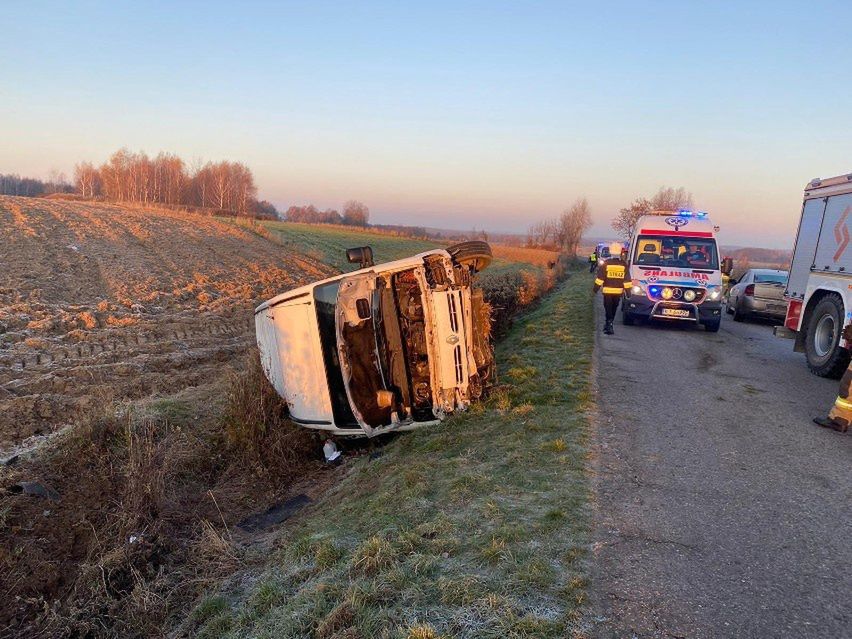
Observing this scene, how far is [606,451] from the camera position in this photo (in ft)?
17.6

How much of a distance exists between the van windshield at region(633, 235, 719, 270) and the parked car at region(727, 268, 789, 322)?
9.98 ft

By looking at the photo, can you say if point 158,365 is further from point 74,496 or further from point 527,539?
point 527,539

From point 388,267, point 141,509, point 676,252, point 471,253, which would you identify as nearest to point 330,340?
point 388,267

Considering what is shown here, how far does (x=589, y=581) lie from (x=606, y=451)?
7.53 feet

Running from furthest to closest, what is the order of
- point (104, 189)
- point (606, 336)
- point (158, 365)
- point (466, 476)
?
point (104, 189)
point (606, 336)
point (158, 365)
point (466, 476)

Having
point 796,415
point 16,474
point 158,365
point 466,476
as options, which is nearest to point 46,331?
point 158,365

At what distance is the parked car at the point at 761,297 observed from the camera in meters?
15.1

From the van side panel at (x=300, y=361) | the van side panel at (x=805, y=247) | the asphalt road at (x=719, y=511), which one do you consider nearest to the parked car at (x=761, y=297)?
the van side panel at (x=805, y=247)

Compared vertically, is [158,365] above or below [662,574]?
below

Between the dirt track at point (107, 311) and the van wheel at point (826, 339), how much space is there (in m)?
10.1

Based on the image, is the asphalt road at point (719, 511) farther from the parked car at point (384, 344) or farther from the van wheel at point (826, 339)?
the parked car at point (384, 344)

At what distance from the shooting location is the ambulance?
40.1ft

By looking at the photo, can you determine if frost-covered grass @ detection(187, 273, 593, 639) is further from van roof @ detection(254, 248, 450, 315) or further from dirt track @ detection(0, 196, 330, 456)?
dirt track @ detection(0, 196, 330, 456)

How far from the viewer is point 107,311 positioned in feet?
42.3
